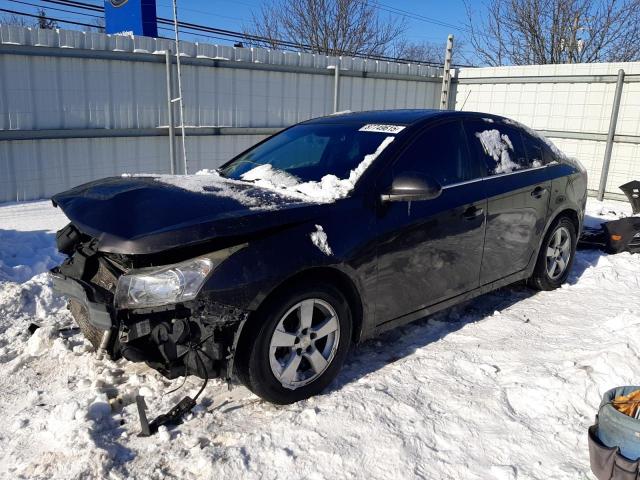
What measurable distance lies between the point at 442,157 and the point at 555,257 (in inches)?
77.5

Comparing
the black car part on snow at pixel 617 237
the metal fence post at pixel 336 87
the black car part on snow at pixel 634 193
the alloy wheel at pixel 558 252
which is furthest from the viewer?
the metal fence post at pixel 336 87

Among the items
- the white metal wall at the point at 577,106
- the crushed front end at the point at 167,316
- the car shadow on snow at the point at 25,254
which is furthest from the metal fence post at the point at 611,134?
the crushed front end at the point at 167,316

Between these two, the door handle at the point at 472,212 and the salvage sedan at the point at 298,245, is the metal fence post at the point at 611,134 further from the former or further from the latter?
the door handle at the point at 472,212

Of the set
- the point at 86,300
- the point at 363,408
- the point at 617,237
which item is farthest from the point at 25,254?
the point at 617,237

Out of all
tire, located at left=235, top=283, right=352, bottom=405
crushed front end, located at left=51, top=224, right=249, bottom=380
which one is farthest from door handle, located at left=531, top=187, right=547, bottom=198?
crushed front end, located at left=51, top=224, right=249, bottom=380

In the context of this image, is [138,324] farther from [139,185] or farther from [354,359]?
[354,359]

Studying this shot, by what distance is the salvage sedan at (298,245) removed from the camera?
110 inches

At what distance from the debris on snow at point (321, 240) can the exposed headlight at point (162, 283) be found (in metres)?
0.59

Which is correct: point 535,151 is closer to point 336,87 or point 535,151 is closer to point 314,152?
point 314,152

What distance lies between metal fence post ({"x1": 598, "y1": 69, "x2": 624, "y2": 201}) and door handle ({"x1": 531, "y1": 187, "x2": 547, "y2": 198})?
20.2ft

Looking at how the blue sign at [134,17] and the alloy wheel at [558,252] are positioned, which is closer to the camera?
the alloy wheel at [558,252]

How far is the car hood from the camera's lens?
2725 millimetres

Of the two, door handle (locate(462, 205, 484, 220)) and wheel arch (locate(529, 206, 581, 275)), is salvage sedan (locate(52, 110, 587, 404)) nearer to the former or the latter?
door handle (locate(462, 205, 484, 220))

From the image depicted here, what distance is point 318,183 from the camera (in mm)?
3561
